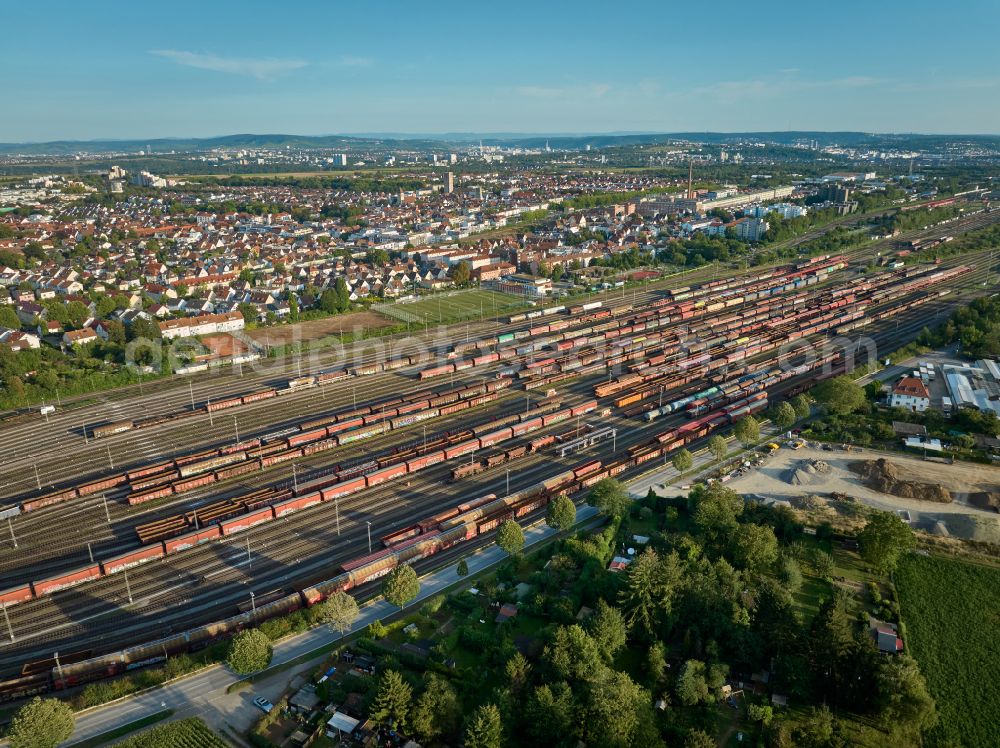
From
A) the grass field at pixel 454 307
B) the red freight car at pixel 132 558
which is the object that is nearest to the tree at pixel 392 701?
the red freight car at pixel 132 558

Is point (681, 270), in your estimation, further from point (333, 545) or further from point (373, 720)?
point (373, 720)

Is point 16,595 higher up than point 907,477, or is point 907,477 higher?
point 907,477

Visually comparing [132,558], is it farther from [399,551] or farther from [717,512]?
[717,512]

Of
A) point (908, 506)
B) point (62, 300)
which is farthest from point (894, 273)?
point (62, 300)

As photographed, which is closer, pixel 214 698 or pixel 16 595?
pixel 214 698

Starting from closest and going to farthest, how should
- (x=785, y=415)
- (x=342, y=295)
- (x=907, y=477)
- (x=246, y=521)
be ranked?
(x=246, y=521)
(x=907, y=477)
(x=785, y=415)
(x=342, y=295)

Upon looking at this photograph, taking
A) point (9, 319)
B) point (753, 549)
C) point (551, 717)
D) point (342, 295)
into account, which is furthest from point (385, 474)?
point (9, 319)

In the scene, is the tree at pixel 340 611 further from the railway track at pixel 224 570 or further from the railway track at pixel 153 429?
the railway track at pixel 153 429
